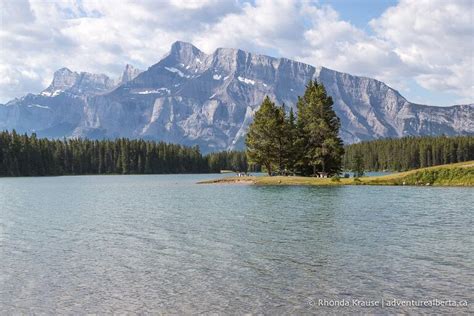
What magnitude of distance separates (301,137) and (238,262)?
90381 mm

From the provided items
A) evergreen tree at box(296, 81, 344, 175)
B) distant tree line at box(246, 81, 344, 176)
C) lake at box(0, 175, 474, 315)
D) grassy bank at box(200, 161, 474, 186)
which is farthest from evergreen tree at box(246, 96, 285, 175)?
lake at box(0, 175, 474, 315)

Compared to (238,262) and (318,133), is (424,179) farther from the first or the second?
(238,262)

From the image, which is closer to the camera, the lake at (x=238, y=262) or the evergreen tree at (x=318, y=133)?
the lake at (x=238, y=262)

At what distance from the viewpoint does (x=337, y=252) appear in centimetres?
3022

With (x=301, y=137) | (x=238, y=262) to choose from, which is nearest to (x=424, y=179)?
(x=301, y=137)

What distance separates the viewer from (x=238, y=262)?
28188 millimetres

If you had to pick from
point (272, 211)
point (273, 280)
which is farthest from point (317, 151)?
point (273, 280)

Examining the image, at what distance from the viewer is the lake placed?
20891 mm

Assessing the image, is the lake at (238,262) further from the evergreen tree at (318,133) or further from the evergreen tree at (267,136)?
the evergreen tree at (267,136)

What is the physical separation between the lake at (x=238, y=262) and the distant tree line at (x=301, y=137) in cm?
6208

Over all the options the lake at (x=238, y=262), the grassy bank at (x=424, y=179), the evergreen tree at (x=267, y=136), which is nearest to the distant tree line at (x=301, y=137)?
the evergreen tree at (x=267, y=136)

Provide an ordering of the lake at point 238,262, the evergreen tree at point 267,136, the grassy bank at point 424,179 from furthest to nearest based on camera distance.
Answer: the evergreen tree at point 267,136 < the grassy bank at point 424,179 < the lake at point 238,262

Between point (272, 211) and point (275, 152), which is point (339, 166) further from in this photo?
point (272, 211)

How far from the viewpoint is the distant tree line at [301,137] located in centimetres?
11262
